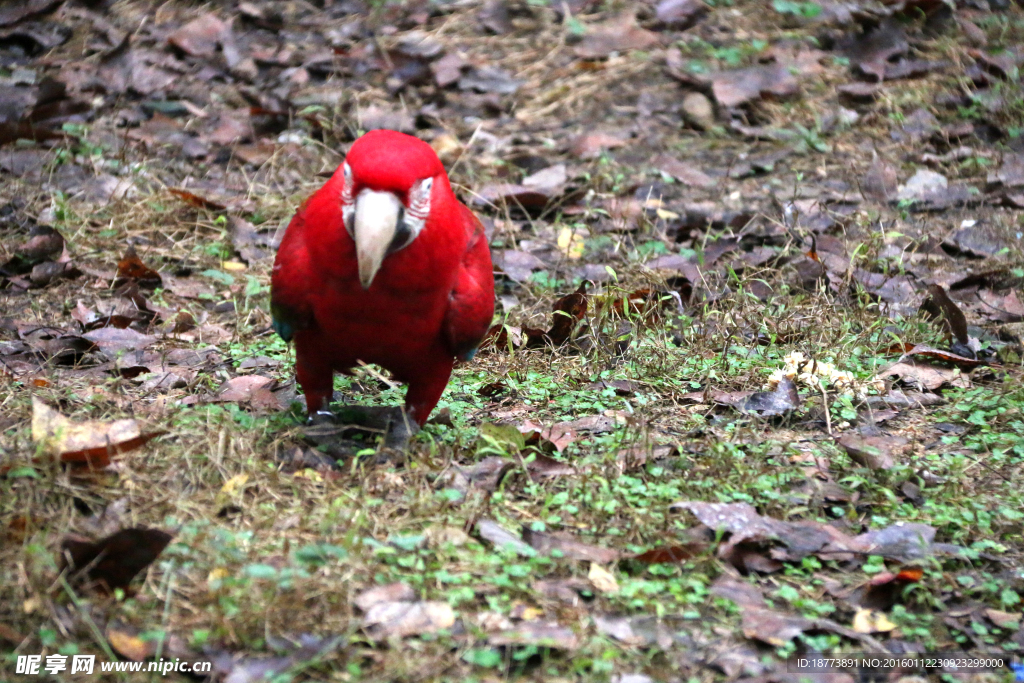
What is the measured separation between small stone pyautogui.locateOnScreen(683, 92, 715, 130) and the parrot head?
326 cm

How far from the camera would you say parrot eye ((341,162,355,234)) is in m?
2.64

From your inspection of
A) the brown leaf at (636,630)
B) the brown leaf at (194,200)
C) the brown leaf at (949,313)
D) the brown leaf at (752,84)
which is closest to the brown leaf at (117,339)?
the brown leaf at (194,200)

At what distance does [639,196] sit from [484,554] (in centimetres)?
297

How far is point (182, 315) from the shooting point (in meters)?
3.87

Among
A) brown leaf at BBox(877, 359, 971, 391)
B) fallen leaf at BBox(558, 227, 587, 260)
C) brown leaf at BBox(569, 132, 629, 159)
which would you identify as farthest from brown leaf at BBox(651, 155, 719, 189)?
brown leaf at BBox(877, 359, 971, 391)

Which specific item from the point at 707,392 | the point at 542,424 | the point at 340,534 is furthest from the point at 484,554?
the point at 707,392

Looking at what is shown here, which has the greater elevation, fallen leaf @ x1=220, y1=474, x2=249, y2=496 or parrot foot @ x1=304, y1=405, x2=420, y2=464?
fallen leaf @ x1=220, y1=474, x2=249, y2=496

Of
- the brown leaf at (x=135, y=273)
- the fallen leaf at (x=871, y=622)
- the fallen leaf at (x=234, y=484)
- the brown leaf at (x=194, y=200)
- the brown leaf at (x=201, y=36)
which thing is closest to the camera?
the fallen leaf at (x=871, y=622)

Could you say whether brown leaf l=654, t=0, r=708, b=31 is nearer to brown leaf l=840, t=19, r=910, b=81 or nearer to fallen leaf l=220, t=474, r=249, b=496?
brown leaf l=840, t=19, r=910, b=81

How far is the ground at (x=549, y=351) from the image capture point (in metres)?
2.14

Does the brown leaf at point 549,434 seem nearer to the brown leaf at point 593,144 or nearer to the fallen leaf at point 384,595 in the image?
the fallen leaf at point 384,595

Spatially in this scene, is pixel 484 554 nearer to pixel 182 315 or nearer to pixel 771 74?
pixel 182 315

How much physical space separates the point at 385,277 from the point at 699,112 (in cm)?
347

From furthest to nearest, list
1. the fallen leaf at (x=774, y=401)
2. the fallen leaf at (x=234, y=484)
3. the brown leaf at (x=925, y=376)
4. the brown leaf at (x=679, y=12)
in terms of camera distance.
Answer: the brown leaf at (x=679, y=12), the brown leaf at (x=925, y=376), the fallen leaf at (x=774, y=401), the fallen leaf at (x=234, y=484)
